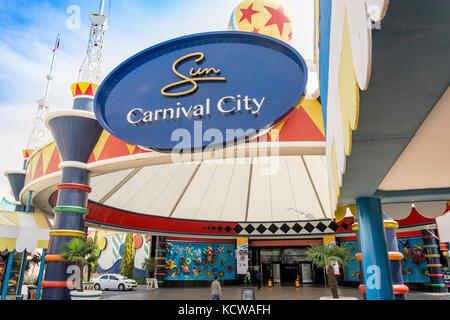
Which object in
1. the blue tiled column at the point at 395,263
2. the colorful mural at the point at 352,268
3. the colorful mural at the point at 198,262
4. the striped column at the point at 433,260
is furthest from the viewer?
the colorful mural at the point at 198,262

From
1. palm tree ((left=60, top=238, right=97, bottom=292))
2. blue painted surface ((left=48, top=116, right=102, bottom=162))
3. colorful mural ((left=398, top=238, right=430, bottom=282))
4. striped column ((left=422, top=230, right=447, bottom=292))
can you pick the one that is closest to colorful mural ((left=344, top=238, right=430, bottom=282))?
colorful mural ((left=398, top=238, right=430, bottom=282))

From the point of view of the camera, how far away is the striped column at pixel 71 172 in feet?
23.2

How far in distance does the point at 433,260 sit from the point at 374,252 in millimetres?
14539

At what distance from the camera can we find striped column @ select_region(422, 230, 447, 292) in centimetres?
1478

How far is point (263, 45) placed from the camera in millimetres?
6293

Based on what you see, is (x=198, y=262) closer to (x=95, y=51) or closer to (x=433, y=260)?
(x=433, y=260)

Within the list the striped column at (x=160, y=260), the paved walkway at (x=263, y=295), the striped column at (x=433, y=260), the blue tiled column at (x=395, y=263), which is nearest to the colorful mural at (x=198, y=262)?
the striped column at (x=160, y=260)

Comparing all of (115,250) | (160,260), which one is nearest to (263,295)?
(160,260)

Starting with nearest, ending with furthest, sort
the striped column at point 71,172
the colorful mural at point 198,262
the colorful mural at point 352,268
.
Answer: the striped column at point 71,172
the colorful mural at point 352,268
the colorful mural at point 198,262

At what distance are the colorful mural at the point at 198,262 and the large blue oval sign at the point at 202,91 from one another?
14137 millimetres

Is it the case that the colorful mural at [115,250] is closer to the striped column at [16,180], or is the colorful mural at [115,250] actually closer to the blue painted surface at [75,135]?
the striped column at [16,180]

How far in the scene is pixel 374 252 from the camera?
3.87 m
